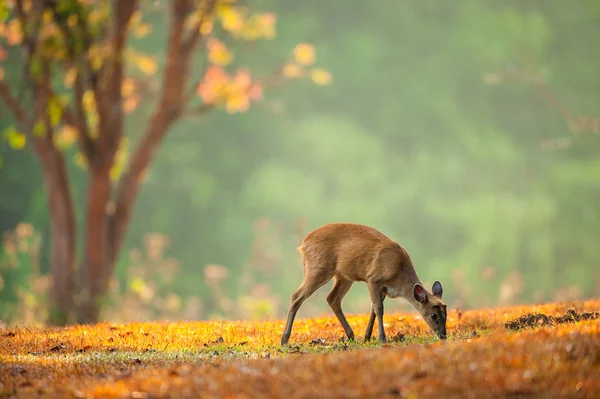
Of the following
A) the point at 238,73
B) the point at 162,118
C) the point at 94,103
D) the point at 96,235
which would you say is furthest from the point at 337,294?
the point at 238,73

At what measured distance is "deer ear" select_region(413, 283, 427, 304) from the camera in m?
9.90

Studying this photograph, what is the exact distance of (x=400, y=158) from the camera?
3170 centimetres

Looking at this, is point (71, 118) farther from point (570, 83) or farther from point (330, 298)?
point (570, 83)

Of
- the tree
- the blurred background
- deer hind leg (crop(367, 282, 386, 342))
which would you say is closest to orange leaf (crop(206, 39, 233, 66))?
the tree

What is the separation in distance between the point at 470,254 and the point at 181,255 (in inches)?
354

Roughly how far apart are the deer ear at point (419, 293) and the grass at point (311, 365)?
436mm

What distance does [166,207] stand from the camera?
30094 mm

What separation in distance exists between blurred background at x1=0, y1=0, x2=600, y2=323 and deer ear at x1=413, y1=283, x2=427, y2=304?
1727 centimetres

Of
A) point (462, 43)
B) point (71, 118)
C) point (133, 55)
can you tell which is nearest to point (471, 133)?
point (462, 43)

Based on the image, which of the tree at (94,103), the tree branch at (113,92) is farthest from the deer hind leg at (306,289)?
the tree branch at (113,92)

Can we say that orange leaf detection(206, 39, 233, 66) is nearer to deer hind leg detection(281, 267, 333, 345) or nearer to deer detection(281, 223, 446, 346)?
deer detection(281, 223, 446, 346)

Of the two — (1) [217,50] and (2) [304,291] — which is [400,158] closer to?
(1) [217,50]

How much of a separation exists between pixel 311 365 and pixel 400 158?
81.0 feet

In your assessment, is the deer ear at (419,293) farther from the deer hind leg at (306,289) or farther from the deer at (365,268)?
the deer hind leg at (306,289)
